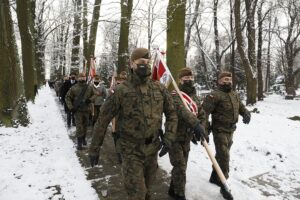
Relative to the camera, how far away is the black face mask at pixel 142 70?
172 inches

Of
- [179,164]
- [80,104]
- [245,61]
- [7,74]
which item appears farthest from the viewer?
[245,61]

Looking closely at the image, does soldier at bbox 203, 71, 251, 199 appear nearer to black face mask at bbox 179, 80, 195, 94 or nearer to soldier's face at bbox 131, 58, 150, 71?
black face mask at bbox 179, 80, 195, 94

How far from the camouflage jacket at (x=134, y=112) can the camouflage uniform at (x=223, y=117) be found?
201 centimetres

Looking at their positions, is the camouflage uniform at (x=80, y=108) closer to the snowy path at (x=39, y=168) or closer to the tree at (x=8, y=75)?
the snowy path at (x=39, y=168)

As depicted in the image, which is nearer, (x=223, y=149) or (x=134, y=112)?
(x=134, y=112)

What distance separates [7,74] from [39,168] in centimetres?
586

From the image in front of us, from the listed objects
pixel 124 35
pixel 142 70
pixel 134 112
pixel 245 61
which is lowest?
pixel 134 112

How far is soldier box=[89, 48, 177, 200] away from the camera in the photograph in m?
4.35

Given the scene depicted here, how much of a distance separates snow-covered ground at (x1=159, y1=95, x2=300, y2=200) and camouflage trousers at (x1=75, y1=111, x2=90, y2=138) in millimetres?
2470

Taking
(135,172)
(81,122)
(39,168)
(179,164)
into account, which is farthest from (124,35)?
(135,172)

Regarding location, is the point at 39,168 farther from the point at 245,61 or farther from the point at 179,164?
the point at 245,61

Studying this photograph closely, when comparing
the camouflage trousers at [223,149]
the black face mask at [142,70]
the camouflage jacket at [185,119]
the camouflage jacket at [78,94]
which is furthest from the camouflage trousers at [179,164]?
the camouflage jacket at [78,94]

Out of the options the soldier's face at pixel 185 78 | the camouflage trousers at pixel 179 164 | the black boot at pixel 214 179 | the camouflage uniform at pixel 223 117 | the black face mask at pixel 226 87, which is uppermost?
the soldier's face at pixel 185 78

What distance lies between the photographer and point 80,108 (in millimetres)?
9992
